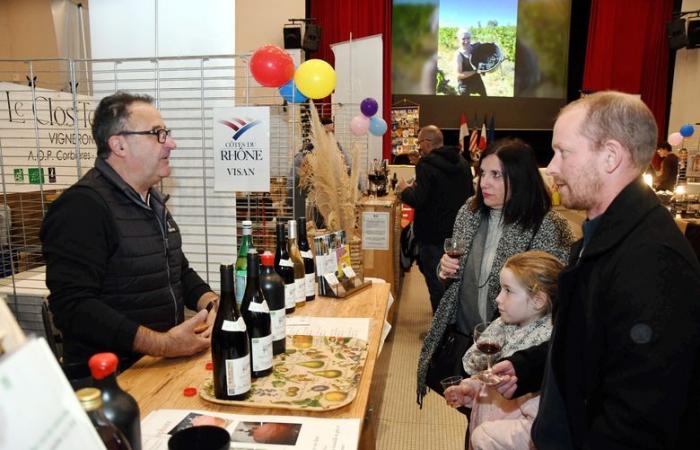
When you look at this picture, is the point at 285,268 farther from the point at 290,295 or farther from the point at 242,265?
the point at 242,265

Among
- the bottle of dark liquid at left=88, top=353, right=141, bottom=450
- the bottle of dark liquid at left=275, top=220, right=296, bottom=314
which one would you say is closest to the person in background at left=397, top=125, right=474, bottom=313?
the bottle of dark liquid at left=275, top=220, right=296, bottom=314

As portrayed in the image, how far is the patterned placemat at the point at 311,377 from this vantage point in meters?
1.20

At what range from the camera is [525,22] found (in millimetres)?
10445

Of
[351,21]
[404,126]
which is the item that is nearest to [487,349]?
[404,126]

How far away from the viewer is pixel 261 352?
1312mm

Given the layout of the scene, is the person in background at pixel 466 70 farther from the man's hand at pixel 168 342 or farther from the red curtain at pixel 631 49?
the man's hand at pixel 168 342

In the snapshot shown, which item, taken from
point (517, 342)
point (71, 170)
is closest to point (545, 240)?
point (517, 342)

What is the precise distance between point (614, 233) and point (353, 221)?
1755mm

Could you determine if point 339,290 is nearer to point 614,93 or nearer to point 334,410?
point 334,410

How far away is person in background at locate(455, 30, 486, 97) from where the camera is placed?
34.4 ft

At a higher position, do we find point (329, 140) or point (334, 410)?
point (329, 140)

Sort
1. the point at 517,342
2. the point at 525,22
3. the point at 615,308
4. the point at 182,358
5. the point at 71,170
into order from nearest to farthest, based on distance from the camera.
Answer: the point at 615,308 → the point at 182,358 → the point at 517,342 → the point at 71,170 → the point at 525,22

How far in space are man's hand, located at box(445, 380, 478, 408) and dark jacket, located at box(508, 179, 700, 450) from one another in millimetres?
473

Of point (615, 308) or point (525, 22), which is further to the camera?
point (525, 22)
